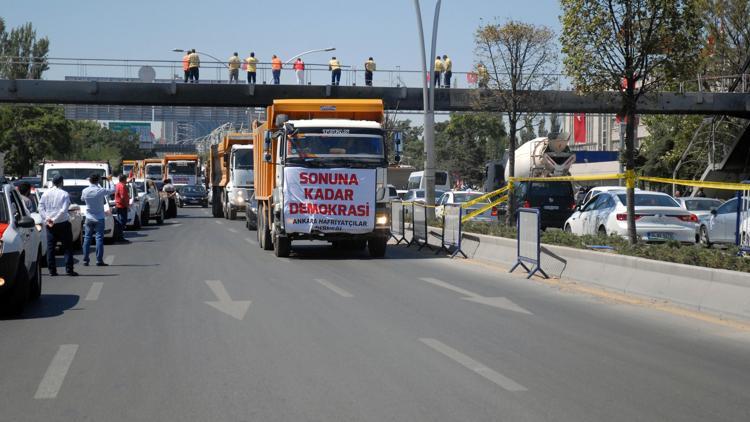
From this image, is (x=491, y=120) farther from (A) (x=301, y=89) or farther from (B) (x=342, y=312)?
(B) (x=342, y=312)

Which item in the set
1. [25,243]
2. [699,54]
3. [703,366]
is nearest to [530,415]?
[703,366]

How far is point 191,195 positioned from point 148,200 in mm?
28501

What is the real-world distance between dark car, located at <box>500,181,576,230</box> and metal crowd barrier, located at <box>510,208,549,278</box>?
11.8 metres

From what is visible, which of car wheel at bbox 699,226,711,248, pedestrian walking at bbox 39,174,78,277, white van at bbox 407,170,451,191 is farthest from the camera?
white van at bbox 407,170,451,191

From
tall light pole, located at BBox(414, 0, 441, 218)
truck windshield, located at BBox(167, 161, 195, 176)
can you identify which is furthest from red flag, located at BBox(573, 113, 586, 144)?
tall light pole, located at BBox(414, 0, 441, 218)

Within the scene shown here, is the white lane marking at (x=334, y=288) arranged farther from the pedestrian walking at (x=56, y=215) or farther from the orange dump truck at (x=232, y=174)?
the orange dump truck at (x=232, y=174)

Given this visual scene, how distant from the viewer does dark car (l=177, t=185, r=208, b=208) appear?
217 ft

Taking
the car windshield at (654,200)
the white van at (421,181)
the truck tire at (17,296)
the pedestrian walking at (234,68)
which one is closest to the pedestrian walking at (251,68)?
the pedestrian walking at (234,68)

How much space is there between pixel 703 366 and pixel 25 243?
8.63 meters

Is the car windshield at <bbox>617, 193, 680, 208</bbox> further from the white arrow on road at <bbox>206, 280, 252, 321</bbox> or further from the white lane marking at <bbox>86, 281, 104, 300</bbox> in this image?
the white lane marking at <bbox>86, 281, 104, 300</bbox>

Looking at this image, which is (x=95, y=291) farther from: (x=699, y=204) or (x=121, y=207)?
(x=699, y=204)

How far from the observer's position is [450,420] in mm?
6656

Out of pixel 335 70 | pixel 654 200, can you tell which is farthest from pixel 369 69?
pixel 654 200

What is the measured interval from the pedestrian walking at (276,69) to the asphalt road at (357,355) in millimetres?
29464
